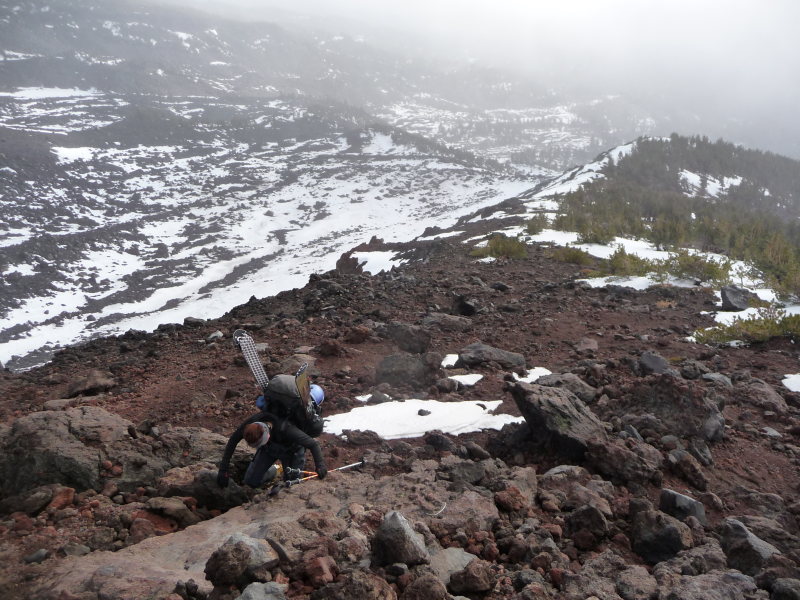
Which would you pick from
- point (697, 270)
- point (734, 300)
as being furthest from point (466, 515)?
point (697, 270)

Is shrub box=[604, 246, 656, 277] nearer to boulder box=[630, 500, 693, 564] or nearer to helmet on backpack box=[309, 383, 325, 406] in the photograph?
boulder box=[630, 500, 693, 564]

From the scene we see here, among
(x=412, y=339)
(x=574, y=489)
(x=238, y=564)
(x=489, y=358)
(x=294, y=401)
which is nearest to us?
(x=238, y=564)

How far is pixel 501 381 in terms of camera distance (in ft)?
19.1

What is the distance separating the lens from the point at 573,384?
5.25 m

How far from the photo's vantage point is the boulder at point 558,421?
13.3 ft

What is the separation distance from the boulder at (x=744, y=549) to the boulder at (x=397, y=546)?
1.84 metres

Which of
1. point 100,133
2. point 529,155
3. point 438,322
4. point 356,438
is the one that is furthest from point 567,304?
point 529,155

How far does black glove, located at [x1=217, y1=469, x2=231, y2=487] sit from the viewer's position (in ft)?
11.9

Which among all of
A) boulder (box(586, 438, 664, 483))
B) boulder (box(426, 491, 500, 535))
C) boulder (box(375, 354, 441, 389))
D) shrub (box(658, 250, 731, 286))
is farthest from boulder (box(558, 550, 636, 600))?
shrub (box(658, 250, 731, 286))

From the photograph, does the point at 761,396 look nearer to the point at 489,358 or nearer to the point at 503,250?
the point at 489,358

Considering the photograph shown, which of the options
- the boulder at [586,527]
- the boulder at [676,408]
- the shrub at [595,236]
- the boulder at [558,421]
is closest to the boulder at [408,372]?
the boulder at [558,421]

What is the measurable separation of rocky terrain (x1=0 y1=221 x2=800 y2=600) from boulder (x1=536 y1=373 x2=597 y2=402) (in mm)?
22

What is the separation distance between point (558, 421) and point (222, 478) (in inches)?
100

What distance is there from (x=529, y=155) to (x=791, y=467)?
139050 mm
